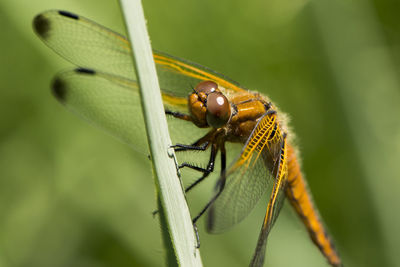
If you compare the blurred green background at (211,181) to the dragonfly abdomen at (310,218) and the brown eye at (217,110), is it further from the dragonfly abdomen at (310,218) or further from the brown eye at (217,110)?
the brown eye at (217,110)

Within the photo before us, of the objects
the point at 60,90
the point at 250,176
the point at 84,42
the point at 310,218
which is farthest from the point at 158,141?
the point at 310,218

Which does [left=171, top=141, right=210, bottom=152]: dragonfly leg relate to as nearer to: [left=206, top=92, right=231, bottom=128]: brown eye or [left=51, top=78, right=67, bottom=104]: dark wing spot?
[left=206, top=92, right=231, bottom=128]: brown eye

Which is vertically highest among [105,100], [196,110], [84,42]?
[84,42]

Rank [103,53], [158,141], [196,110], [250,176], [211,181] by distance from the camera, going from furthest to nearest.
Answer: [211,181]
[103,53]
[196,110]
[250,176]
[158,141]

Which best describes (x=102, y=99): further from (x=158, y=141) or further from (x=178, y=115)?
(x=158, y=141)

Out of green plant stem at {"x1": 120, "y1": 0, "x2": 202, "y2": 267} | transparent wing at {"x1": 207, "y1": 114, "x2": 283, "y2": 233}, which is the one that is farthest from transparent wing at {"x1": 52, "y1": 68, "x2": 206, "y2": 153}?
green plant stem at {"x1": 120, "y1": 0, "x2": 202, "y2": 267}

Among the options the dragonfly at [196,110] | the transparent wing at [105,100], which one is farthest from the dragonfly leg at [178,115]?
the transparent wing at [105,100]
